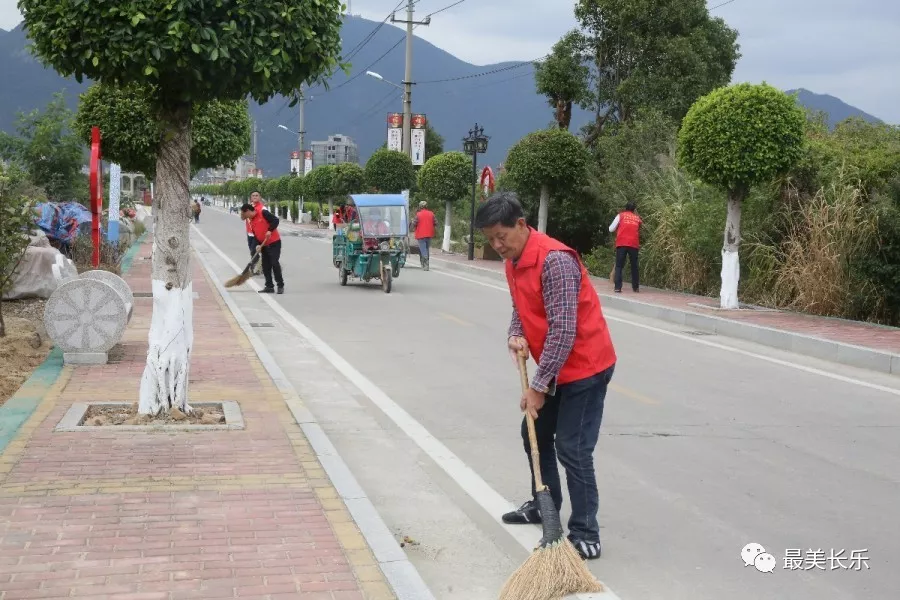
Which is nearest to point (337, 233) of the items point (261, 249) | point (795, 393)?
point (261, 249)

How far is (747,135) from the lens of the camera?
51.0 feet

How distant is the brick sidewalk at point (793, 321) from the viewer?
12.9 metres

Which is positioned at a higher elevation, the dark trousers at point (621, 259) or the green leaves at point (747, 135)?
the green leaves at point (747, 135)

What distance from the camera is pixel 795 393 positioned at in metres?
9.91

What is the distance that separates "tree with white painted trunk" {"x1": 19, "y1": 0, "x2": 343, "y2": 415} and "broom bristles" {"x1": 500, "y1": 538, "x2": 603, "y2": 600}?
155 inches

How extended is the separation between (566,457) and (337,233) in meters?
16.8

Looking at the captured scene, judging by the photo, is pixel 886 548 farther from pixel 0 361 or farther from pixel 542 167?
pixel 542 167

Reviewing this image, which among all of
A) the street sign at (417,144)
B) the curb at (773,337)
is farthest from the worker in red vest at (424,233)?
the street sign at (417,144)

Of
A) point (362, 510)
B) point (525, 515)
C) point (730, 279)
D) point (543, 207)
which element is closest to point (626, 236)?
point (730, 279)

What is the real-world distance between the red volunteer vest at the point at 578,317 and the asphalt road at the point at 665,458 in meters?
1.00

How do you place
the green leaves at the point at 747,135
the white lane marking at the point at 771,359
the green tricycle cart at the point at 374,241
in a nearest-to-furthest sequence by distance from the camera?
1. the white lane marking at the point at 771,359
2. the green leaves at the point at 747,135
3. the green tricycle cart at the point at 374,241

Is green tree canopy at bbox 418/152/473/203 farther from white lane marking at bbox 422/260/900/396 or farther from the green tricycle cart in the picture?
white lane marking at bbox 422/260/900/396

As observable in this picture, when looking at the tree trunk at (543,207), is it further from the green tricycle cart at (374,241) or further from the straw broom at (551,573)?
the straw broom at (551,573)

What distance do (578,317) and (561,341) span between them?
224mm
